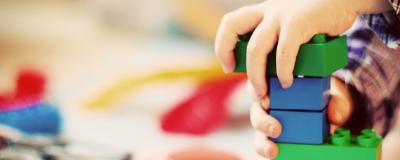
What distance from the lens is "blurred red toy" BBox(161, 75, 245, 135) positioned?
38.9 inches

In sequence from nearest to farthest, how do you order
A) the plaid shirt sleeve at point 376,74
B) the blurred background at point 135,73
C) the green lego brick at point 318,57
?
the green lego brick at point 318,57 < the plaid shirt sleeve at point 376,74 < the blurred background at point 135,73

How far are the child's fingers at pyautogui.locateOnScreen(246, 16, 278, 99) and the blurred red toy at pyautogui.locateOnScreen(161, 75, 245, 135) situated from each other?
48 centimetres

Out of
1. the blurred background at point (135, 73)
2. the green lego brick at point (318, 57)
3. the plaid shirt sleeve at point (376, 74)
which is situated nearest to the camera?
the green lego brick at point (318, 57)

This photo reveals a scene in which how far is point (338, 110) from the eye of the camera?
1.82 feet

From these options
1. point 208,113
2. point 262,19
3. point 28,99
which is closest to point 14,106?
point 28,99

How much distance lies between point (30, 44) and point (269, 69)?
684 mm

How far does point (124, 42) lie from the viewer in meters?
1.03

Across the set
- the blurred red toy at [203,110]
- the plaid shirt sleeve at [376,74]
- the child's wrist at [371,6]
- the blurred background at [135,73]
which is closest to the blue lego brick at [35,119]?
the blurred background at [135,73]

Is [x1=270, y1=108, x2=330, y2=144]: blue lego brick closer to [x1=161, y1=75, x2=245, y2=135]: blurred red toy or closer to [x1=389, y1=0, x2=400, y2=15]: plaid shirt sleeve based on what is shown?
[x1=389, y1=0, x2=400, y2=15]: plaid shirt sleeve

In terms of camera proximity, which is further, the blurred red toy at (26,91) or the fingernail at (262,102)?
the blurred red toy at (26,91)

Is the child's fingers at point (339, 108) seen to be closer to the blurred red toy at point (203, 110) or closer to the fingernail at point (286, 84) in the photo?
the fingernail at point (286, 84)

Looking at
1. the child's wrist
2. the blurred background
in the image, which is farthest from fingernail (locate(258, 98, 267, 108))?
the blurred background

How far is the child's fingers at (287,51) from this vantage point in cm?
49

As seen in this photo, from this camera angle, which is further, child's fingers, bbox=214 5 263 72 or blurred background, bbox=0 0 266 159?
blurred background, bbox=0 0 266 159
